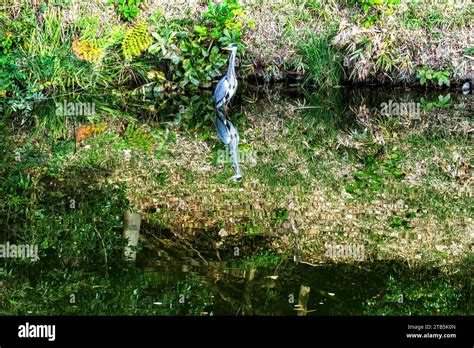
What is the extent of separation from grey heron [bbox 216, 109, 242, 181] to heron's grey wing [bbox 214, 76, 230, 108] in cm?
15

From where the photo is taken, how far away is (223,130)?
11023 millimetres

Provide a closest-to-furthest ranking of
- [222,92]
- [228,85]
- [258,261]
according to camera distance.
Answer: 1. [258,261]
2. [228,85]
3. [222,92]

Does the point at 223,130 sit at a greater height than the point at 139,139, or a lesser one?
greater

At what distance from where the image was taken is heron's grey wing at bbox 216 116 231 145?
1048cm

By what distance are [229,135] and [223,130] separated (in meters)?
0.31

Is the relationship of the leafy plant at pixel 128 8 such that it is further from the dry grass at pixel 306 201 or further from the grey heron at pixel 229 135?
the dry grass at pixel 306 201

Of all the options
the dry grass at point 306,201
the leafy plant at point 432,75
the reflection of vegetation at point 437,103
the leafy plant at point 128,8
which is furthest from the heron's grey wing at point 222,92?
the leafy plant at point 432,75

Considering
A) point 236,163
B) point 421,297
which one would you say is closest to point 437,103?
point 236,163

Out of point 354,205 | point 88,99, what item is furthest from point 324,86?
point 354,205

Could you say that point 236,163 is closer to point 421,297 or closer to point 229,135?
point 229,135

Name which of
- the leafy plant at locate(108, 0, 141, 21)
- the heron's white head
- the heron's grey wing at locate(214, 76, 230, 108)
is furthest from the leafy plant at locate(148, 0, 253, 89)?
the heron's grey wing at locate(214, 76, 230, 108)

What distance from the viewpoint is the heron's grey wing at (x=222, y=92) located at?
39.4 feet

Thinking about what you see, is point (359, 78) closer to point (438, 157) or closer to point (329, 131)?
point (329, 131)

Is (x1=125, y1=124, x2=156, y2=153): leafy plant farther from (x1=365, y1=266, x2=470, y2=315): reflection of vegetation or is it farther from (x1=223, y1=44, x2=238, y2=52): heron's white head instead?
(x1=365, y1=266, x2=470, y2=315): reflection of vegetation
